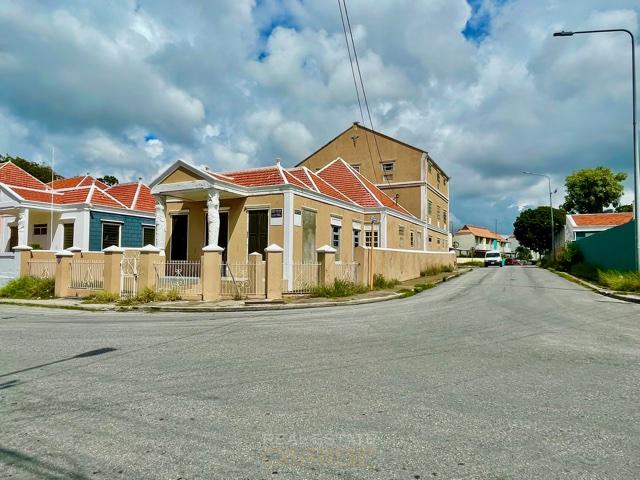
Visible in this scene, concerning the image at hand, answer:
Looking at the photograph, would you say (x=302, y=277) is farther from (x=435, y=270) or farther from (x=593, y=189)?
(x=593, y=189)

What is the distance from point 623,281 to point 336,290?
35.1ft

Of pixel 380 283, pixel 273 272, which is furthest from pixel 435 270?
pixel 273 272

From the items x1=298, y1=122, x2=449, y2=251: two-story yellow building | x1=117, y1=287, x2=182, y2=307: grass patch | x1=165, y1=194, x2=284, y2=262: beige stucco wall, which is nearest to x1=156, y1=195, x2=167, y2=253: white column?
x1=165, y1=194, x2=284, y2=262: beige stucco wall

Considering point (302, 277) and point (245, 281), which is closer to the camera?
point (245, 281)

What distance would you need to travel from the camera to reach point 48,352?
7.21 metres

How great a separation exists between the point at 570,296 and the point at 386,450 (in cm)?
1488

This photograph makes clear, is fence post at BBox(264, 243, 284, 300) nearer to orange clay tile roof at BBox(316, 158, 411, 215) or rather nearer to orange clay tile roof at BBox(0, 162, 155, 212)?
orange clay tile roof at BBox(316, 158, 411, 215)

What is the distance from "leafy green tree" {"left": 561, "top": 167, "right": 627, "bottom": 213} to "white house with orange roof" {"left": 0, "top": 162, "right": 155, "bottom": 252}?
58307mm

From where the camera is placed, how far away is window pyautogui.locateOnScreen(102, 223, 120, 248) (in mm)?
24344

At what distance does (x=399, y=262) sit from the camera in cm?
2280

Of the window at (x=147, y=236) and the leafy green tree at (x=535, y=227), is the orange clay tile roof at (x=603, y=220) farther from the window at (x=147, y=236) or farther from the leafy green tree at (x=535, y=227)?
the window at (x=147, y=236)

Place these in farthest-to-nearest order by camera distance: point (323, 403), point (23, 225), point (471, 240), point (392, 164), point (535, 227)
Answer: point (471, 240) → point (535, 227) → point (392, 164) → point (23, 225) → point (323, 403)

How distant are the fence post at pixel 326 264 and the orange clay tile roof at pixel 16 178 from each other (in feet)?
65.1

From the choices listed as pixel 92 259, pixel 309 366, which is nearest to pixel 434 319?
pixel 309 366
